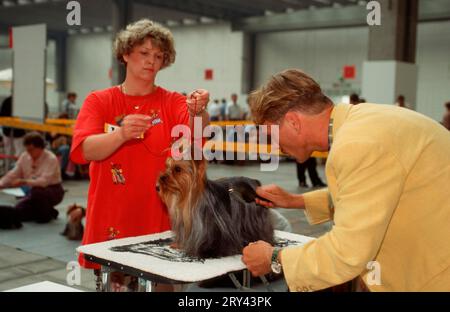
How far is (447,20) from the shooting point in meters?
16.8

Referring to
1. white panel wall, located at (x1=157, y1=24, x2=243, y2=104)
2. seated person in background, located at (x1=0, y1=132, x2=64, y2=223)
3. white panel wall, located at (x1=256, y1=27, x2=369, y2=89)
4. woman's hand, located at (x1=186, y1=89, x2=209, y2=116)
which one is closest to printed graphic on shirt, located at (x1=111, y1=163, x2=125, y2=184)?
woman's hand, located at (x1=186, y1=89, x2=209, y2=116)

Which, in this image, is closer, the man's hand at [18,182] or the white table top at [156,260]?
the white table top at [156,260]

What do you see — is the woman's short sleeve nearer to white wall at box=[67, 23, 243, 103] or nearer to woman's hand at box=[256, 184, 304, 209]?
woman's hand at box=[256, 184, 304, 209]

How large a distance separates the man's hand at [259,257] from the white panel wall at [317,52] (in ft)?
59.0

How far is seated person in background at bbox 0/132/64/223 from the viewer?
653 centimetres

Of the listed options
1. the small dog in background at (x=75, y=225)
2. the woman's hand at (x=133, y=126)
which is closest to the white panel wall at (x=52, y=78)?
the small dog in background at (x=75, y=225)

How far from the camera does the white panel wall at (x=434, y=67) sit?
17203 mm

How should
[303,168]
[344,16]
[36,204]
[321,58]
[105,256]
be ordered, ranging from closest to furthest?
[105,256], [36,204], [303,168], [344,16], [321,58]

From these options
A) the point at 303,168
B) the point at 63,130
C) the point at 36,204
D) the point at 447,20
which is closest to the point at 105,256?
the point at 36,204

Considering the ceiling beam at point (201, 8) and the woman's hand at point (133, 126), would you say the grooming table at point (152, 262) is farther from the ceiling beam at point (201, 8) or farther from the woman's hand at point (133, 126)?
the ceiling beam at point (201, 8)

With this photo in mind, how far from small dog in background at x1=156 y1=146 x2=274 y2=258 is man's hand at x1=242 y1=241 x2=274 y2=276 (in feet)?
1.74

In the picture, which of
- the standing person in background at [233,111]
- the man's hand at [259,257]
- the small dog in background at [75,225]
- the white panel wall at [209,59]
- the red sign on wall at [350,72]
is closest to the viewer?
the man's hand at [259,257]
